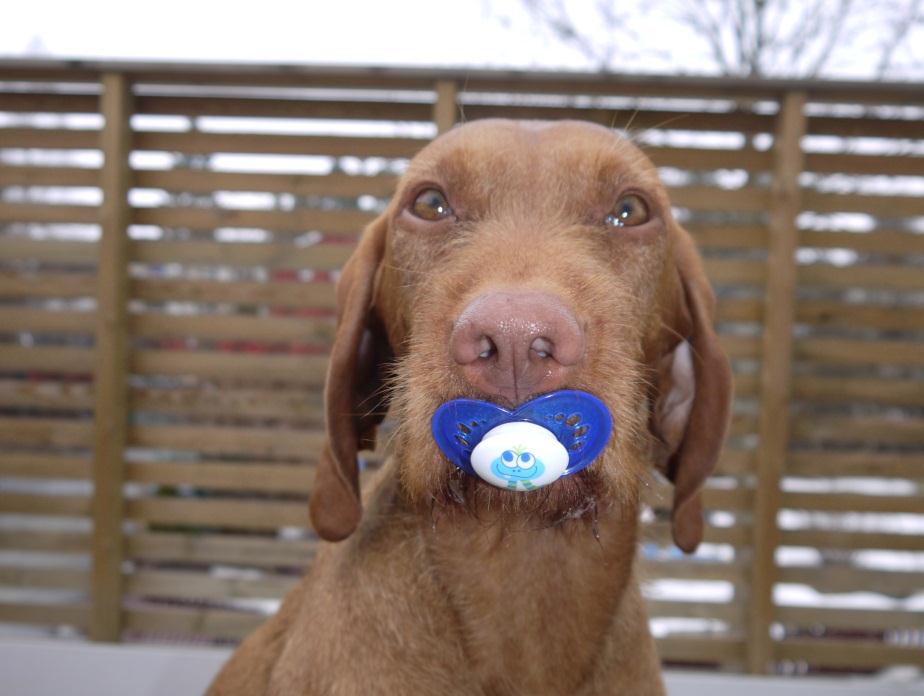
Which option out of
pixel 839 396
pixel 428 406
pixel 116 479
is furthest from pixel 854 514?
pixel 116 479

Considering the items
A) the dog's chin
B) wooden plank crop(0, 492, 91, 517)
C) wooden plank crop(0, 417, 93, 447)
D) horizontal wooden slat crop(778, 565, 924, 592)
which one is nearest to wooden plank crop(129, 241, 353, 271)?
wooden plank crop(0, 417, 93, 447)

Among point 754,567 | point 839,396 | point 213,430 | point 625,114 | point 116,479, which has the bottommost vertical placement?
point 754,567

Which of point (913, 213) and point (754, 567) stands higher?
point (913, 213)

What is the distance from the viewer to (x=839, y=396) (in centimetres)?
337

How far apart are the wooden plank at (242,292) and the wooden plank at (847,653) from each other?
105 inches

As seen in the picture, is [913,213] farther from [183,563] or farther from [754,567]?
[183,563]

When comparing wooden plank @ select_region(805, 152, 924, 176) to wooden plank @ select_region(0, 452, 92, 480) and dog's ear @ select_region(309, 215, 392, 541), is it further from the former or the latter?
wooden plank @ select_region(0, 452, 92, 480)

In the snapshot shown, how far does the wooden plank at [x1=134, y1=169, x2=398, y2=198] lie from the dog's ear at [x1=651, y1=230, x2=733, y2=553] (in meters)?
2.14

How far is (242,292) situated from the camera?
3.42 meters

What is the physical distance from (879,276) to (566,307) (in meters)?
3.11

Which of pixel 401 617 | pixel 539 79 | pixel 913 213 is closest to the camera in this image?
pixel 401 617

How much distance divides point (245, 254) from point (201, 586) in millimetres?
1630

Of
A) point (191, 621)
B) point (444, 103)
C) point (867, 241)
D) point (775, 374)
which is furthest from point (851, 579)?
point (191, 621)

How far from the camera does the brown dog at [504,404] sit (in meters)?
0.97
